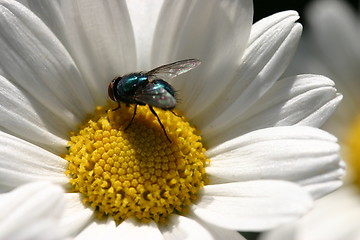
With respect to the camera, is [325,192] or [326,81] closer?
[325,192]

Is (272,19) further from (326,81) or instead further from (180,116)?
(180,116)

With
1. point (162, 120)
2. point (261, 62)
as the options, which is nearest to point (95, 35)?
point (162, 120)

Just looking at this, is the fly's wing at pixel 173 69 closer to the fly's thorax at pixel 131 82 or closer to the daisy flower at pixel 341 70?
the fly's thorax at pixel 131 82

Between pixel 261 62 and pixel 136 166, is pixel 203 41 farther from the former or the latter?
pixel 136 166

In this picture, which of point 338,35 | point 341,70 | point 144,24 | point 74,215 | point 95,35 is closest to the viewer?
point 74,215

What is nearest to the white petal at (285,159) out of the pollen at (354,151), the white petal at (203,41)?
the white petal at (203,41)

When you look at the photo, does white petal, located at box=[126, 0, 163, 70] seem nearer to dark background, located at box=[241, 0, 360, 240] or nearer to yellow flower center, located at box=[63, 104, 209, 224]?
yellow flower center, located at box=[63, 104, 209, 224]

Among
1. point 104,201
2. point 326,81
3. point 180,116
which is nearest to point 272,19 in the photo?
point 326,81

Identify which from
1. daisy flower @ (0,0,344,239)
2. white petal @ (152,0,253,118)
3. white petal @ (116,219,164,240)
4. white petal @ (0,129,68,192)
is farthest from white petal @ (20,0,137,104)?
white petal @ (116,219,164,240)
